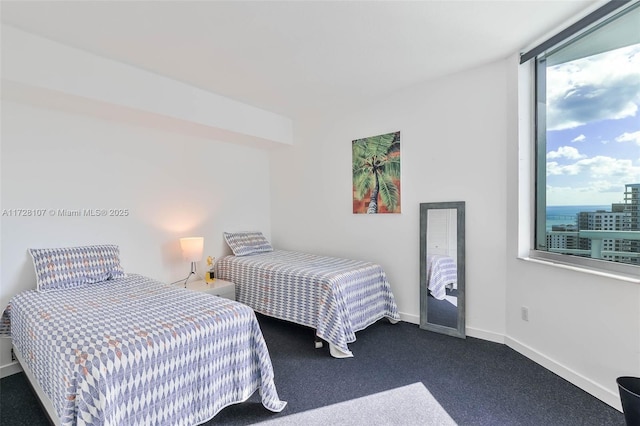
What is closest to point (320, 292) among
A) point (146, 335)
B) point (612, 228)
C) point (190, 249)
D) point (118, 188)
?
point (146, 335)

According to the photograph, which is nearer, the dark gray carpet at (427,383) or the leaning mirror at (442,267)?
the dark gray carpet at (427,383)

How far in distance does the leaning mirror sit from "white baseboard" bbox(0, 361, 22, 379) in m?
3.37

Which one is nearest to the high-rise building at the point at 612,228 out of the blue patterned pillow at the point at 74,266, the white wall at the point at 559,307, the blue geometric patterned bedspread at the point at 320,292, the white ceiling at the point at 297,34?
the white wall at the point at 559,307

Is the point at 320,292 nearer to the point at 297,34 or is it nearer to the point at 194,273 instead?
the point at 194,273

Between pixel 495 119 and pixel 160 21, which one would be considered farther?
pixel 495 119

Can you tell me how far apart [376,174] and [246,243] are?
1844 mm

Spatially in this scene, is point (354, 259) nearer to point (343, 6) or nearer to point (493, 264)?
point (493, 264)

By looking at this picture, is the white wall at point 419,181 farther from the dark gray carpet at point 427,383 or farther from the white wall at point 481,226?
the dark gray carpet at point 427,383

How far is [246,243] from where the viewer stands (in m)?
3.89

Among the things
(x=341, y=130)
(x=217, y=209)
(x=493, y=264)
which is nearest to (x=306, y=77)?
(x=341, y=130)

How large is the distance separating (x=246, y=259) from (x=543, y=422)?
9.37 feet

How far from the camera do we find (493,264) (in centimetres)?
268

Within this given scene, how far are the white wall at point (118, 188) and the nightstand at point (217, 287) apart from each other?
0.29 m

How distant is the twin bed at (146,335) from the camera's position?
52.6 inches
